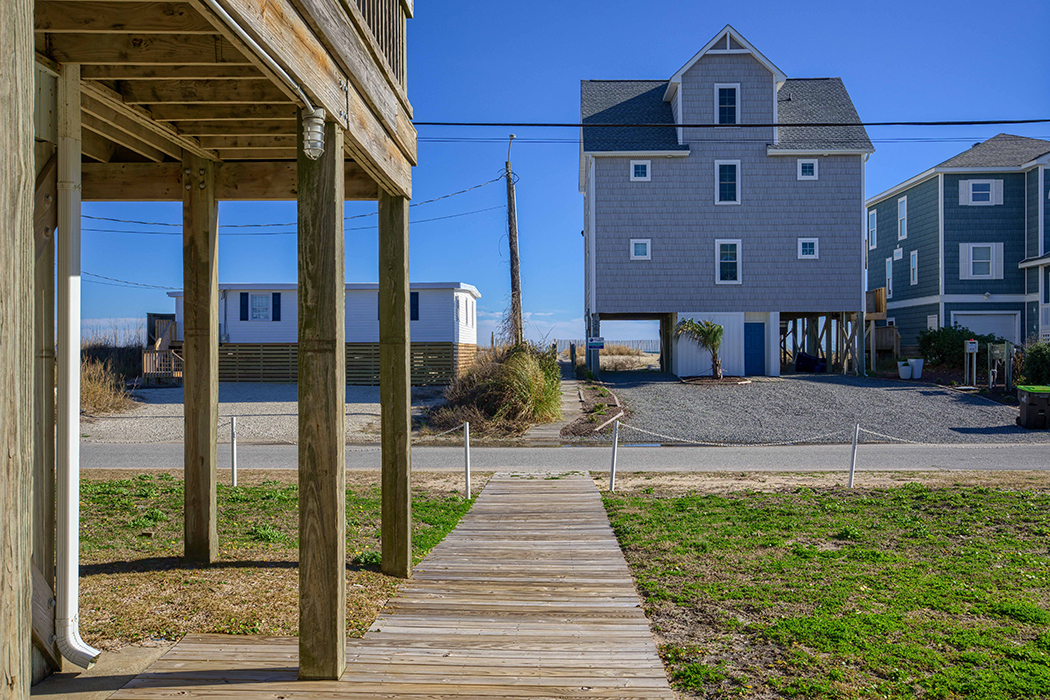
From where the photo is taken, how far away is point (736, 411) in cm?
1950

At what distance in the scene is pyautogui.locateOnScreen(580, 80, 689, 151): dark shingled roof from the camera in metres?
26.5

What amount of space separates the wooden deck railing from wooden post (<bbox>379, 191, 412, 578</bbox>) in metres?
1.06

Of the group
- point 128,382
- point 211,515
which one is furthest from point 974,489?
point 128,382

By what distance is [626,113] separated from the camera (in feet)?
91.9

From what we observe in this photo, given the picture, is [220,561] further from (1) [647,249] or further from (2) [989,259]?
(2) [989,259]

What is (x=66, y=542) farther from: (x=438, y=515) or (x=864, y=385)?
(x=864, y=385)

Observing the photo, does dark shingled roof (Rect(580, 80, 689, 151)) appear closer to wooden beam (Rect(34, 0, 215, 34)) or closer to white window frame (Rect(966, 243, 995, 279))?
white window frame (Rect(966, 243, 995, 279))

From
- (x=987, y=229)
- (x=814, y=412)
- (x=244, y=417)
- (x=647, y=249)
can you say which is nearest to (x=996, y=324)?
(x=987, y=229)

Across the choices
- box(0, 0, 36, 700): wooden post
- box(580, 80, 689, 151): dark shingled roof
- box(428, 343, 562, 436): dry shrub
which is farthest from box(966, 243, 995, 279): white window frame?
box(0, 0, 36, 700): wooden post

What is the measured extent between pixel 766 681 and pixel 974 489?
7.18 meters

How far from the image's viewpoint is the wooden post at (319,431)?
153 inches

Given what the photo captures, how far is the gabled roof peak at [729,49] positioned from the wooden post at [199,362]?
2333 centimetres

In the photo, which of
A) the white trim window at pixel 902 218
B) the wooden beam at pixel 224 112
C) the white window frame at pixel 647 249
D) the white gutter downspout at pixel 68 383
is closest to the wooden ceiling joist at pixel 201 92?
the wooden beam at pixel 224 112

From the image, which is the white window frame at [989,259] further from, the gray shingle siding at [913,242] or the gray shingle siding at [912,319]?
the gray shingle siding at [912,319]
